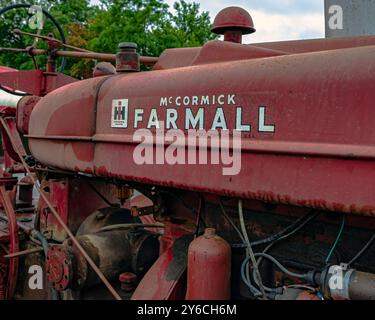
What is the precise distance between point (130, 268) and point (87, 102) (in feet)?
2.86

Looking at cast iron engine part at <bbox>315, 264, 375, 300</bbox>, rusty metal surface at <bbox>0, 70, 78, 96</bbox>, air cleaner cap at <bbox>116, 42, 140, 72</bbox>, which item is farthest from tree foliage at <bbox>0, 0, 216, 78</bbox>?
cast iron engine part at <bbox>315, 264, 375, 300</bbox>

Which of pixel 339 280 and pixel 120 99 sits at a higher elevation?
pixel 120 99

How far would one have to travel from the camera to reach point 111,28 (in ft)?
53.0

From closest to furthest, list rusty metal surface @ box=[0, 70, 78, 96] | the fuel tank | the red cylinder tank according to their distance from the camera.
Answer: the fuel tank, the red cylinder tank, rusty metal surface @ box=[0, 70, 78, 96]

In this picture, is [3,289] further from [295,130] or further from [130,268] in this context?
[295,130]

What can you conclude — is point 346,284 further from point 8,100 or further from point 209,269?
point 8,100

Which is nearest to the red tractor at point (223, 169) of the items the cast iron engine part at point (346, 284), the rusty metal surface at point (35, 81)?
the cast iron engine part at point (346, 284)

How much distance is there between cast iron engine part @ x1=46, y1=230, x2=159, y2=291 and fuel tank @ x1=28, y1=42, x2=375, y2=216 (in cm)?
→ 44

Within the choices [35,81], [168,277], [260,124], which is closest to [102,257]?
[168,277]

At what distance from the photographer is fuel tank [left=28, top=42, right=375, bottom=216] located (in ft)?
4.02

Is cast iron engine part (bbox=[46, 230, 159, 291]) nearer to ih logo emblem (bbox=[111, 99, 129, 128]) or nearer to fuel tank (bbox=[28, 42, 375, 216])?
fuel tank (bbox=[28, 42, 375, 216])

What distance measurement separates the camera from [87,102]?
2143 millimetres

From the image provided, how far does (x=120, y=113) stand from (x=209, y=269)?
0.75 metres
